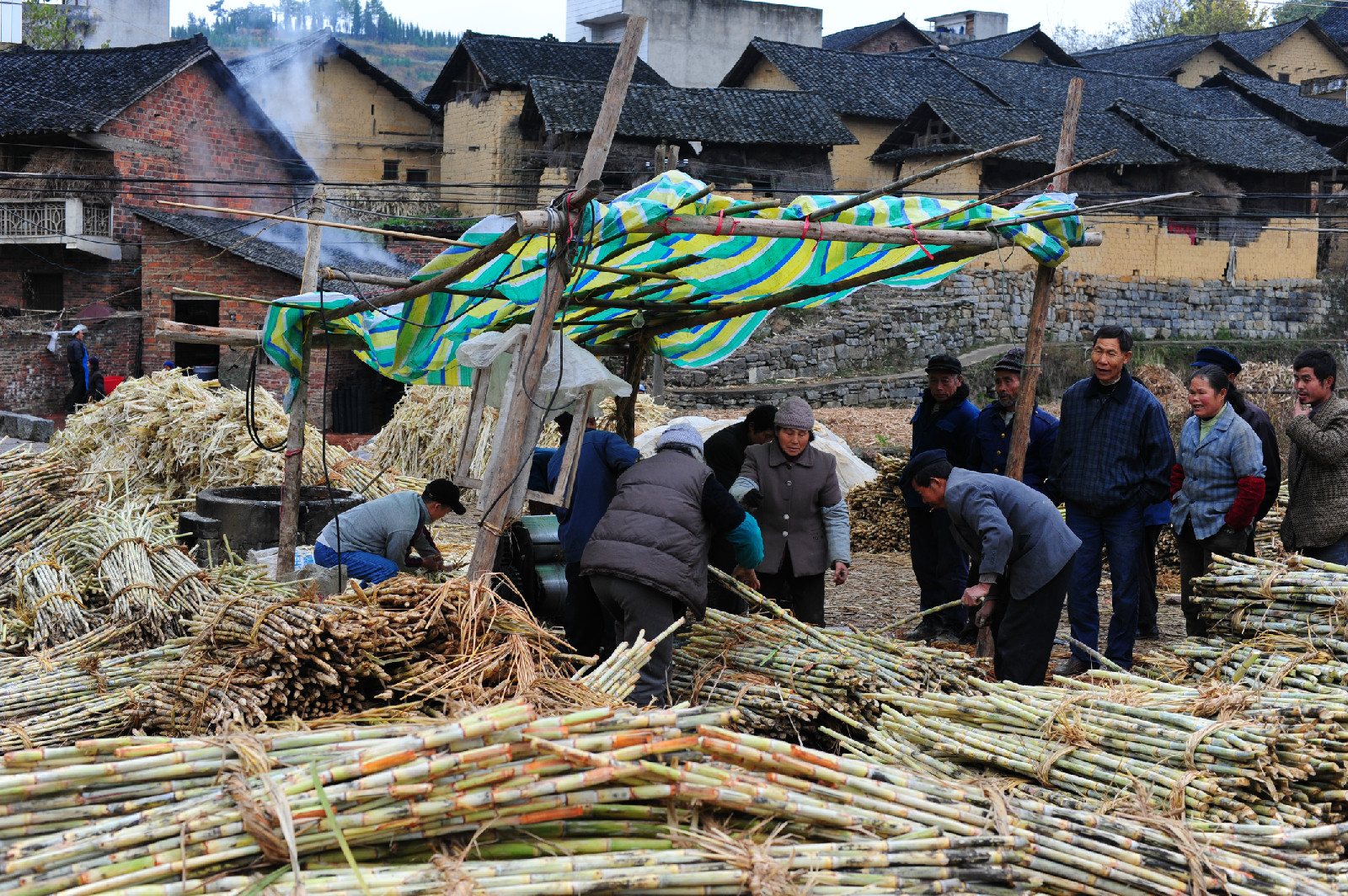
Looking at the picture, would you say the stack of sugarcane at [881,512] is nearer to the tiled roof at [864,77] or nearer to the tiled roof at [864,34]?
the tiled roof at [864,77]

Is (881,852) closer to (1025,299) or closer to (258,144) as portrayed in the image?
(1025,299)

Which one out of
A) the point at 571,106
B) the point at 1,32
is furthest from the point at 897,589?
the point at 1,32

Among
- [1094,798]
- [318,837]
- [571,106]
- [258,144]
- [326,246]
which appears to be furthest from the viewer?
[258,144]

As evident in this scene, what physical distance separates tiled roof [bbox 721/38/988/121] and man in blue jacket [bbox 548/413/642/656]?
2872 cm

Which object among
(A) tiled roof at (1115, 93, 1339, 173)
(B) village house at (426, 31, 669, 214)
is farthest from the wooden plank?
(A) tiled roof at (1115, 93, 1339, 173)

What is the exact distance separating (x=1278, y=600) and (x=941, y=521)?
2313mm

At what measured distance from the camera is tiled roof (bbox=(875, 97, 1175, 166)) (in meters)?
29.9

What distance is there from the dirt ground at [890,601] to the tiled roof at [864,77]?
2492 cm

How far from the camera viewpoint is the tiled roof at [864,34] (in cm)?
4781

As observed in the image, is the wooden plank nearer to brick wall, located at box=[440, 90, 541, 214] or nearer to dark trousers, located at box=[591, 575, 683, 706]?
dark trousers, located at box=[591, 575, 683, 706]

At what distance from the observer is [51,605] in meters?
7.02

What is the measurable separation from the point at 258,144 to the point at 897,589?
28.6 meters

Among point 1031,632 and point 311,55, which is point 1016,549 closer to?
point 1031,632

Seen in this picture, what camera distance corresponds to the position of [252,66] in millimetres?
35094
